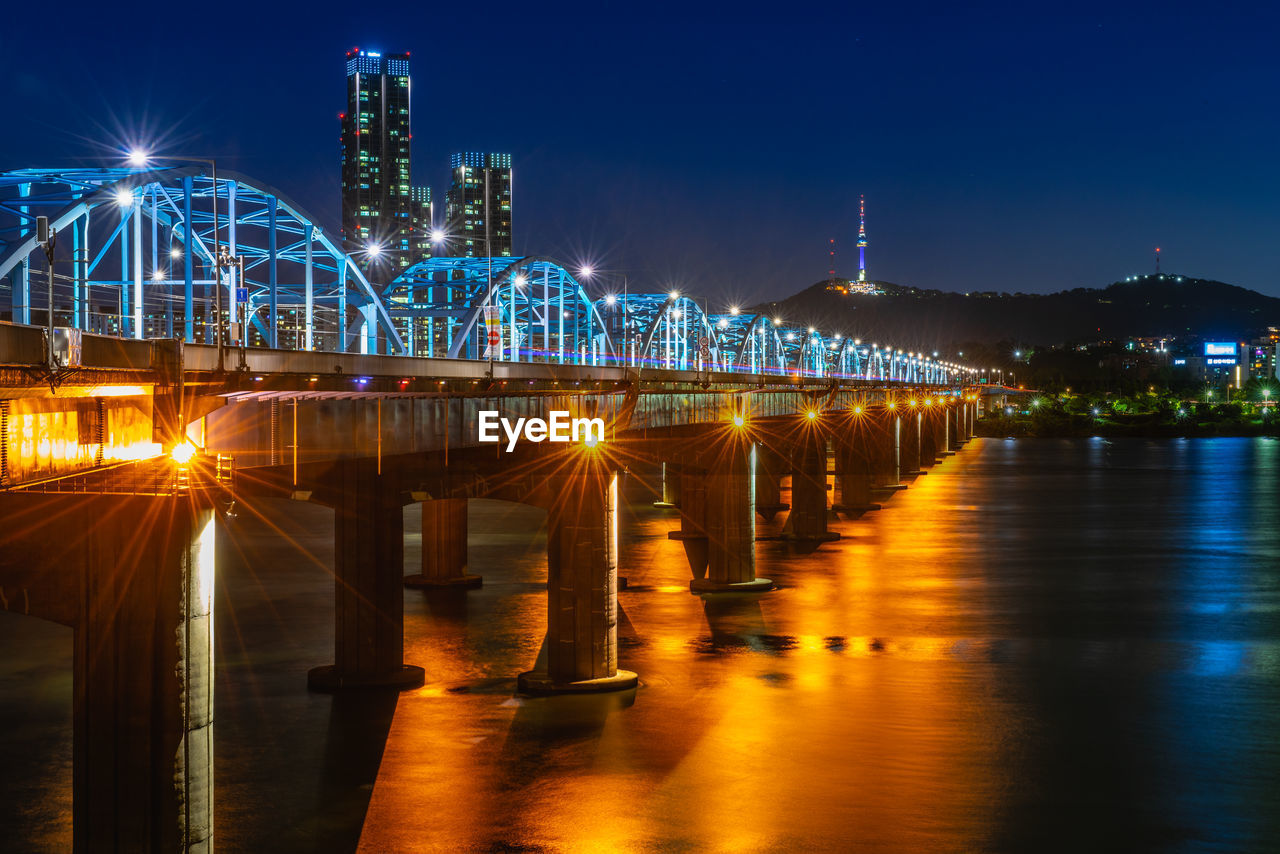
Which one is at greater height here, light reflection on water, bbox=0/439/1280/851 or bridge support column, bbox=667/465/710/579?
bridge support column, bbox=667/465/710/579

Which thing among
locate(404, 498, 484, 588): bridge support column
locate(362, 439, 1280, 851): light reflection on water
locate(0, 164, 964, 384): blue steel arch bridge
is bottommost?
locate(362, 439, 1280, 851): light reflection on water

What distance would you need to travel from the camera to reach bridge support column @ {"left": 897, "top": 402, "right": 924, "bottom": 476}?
134250 mm

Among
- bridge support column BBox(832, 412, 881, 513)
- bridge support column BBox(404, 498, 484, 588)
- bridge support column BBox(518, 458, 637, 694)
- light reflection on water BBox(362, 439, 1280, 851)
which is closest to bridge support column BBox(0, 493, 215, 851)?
light reflection on water BBox(362, 439, 1280, 851)

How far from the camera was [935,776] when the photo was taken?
28125mm

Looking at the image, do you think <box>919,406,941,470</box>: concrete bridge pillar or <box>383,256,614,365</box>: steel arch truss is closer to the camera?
<box>383,256,614,365</box>: steel arch truss

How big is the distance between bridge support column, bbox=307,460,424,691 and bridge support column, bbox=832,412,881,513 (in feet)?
203

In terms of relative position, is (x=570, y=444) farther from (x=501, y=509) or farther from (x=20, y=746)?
(x=501, y=509)

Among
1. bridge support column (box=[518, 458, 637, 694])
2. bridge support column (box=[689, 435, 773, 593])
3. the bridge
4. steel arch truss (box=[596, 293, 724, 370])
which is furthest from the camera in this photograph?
steel arch truss (box=[596, 293, 724, 370])

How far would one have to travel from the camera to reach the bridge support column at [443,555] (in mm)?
50969

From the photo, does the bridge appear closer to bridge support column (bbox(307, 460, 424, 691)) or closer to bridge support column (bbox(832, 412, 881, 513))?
bridge support column (bbox(307, 460, 424, 691))

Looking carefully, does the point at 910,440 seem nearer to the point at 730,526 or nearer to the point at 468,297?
the point at 468,297

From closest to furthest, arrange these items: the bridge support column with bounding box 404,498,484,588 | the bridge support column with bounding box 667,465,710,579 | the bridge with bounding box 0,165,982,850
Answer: the bridge with bounding box 0,165,982,850
the bridge support column with bounding box 404,498,484,588
the bridge support column with bounding box 667,465,710,579

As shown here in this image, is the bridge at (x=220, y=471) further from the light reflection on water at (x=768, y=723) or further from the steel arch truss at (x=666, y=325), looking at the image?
the steel arch truss at (x=666, y=325)

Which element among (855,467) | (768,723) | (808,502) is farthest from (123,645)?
(855,467)
